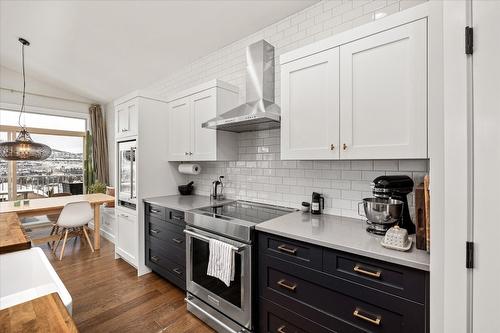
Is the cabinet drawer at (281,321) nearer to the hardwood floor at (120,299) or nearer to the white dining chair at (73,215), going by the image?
the hardwood floor at (120,299)

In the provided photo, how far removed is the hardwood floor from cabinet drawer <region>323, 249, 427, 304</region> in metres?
1.37

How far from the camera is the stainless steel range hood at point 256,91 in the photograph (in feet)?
6.97

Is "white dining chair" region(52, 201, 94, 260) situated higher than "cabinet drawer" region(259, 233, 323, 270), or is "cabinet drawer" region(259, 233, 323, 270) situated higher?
"cabinet drawer" region(259, 233, 323, 270)

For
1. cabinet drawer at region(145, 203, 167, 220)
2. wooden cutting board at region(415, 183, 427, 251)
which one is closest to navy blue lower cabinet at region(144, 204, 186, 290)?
cabinet drawer at region(145, 203, 167, 220)

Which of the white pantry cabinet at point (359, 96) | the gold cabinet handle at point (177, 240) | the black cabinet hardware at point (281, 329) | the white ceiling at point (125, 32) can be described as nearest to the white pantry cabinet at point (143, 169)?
the gold cabinet handle at point (177, 240)

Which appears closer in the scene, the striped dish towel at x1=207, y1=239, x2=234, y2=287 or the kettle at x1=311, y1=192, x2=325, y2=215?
the striped dish towel at x1=207, y1=239, x2=234, y2=287

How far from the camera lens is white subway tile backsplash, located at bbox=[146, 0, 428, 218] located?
1886 millimetres

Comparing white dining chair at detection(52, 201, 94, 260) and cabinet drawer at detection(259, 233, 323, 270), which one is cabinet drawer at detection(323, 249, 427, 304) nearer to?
cabinet drawer at detection(259, 233, 323, 270)

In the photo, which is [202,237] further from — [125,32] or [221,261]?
[125,32]

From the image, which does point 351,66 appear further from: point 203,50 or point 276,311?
point 203,50

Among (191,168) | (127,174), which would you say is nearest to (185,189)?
(191,168)

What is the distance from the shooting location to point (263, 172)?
2619 mm

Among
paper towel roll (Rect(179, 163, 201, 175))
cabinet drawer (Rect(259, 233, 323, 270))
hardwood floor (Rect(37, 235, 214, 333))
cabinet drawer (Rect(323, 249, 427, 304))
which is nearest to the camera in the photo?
cabinet drawer (Rect(323, 249, 427, 304))
